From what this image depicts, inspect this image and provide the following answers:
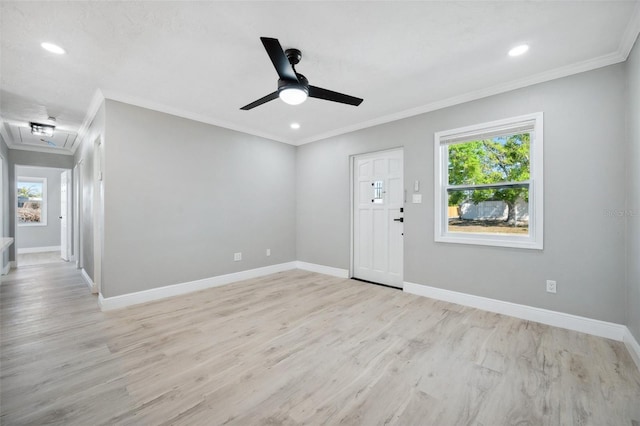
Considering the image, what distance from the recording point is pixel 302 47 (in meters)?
2.31

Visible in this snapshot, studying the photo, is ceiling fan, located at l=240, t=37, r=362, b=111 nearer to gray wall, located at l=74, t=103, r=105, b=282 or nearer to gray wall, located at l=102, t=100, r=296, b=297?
gray wall, located at l=102, t=100, r=296, b=297

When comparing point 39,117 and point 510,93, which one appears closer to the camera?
point 510,93

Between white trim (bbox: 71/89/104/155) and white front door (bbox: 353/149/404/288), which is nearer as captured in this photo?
white trim (bbox: 71/89/104/155)

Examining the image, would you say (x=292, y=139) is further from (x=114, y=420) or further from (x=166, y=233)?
(x=114, y=420)

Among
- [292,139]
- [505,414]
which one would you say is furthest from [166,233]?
[505,414]

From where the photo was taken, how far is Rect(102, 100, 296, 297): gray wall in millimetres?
3266

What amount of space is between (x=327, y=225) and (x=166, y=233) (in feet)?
8.58

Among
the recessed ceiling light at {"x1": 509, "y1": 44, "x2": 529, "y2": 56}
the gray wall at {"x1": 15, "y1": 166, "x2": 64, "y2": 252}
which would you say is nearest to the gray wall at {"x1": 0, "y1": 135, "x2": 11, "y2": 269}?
the gray wall at {"x1": 15, "y1": 166, "x2": 64, "y2": 252}

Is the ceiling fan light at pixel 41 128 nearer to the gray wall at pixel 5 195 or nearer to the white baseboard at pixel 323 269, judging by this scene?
the gray wall at pixel 5 195

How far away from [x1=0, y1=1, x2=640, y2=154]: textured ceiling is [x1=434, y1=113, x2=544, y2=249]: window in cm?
50

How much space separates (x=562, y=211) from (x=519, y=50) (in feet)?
5.37

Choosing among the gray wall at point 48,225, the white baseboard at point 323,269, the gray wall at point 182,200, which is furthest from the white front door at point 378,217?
the gray wall at point 48,225

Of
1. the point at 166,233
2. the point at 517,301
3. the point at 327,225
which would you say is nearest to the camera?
the point at 517,301

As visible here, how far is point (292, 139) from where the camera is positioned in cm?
527
